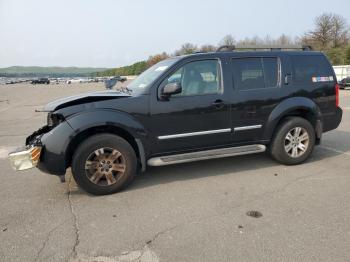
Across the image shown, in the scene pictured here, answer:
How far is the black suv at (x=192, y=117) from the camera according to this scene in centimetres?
432

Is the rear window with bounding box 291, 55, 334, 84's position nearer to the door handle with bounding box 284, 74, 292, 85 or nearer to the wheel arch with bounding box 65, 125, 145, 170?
the door handle with bounding box 284, 74, 292, 85

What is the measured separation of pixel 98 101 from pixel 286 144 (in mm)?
3085

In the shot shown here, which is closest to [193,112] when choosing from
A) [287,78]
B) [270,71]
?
[270,71]

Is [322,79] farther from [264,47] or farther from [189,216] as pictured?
[189,216]

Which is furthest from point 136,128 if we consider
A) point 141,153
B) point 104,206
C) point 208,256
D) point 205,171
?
point 208,256

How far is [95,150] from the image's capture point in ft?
14.2

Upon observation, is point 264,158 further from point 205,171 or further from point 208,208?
point 208,208

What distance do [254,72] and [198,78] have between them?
97 centimetres

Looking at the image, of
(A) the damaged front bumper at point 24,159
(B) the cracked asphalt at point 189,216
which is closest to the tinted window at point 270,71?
(B) the cracked asphalt at point 189,216

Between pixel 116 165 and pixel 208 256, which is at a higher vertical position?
pixel 116 165

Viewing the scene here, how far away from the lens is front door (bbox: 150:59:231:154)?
183 inches

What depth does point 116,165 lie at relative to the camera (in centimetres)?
447

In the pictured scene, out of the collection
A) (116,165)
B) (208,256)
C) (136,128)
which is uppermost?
(136,128)

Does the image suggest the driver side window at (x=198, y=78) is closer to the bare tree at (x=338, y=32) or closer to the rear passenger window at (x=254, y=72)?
the rear passenger window at (x=254, y=72)
